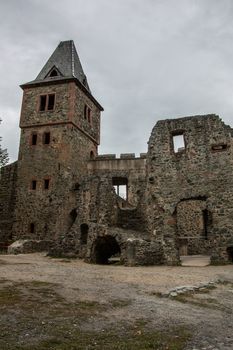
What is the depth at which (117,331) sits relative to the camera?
4.45m

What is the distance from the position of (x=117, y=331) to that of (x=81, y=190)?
1398 cm

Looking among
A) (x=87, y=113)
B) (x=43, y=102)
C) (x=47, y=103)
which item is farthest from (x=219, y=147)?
(x=43, y=102)

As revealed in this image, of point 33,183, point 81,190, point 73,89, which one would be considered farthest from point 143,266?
point 73,89

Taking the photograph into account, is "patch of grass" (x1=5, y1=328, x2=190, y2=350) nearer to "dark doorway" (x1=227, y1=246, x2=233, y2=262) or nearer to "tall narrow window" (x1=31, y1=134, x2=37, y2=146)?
"dark doorway" (x1=227, y1=246, x2=233, y2=262)

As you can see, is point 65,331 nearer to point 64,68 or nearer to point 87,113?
point 87,113

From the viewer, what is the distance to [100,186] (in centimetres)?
1773

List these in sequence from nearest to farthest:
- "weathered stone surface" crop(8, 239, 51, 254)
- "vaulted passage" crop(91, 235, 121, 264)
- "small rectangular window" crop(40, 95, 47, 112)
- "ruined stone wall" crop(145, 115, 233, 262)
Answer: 1. "vaulted passage" crop(91, 235, 121, 264)
2. "ruined stone wall" crop(145, 115, 233, 262)
3. "weathered stone surface" crop(8, 239, 51, 254)
4. "small rectangular window" crop(40, 95, 47, 112)

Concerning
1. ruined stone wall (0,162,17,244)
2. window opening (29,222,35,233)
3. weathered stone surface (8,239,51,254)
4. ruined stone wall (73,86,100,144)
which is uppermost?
ruined stone wall (73,86,100,144)

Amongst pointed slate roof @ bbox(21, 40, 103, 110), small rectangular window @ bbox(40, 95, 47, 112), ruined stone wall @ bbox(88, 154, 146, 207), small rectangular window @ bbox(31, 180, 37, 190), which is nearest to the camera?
small rectangular window @ bbox(31, 180, 37, 190)

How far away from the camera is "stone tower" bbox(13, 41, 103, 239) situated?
25.5 metres

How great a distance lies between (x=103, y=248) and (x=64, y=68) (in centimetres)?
2046

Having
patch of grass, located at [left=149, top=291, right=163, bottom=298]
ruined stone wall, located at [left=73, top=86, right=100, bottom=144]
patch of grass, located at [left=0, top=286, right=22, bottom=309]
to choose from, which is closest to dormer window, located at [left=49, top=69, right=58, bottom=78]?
ruined stone wall, located at [left=73, top=86, right=100, bottom=144]

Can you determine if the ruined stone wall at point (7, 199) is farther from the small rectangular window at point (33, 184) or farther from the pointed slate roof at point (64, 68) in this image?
the pointed slate roof at point (64, 68)

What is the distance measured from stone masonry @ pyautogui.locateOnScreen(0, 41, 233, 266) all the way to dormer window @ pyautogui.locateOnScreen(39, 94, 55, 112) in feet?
0.31
